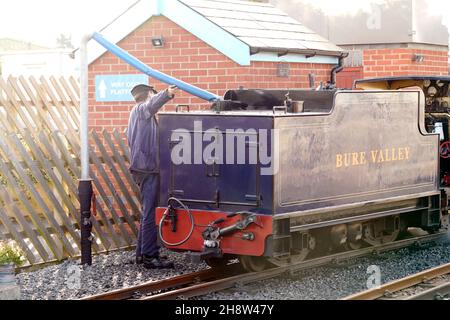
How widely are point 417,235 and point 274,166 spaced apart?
12.4 ft

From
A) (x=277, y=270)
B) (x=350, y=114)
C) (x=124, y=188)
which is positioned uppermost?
(x=350, y=114)

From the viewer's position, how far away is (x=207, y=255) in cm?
928

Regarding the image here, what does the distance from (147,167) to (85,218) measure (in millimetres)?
929

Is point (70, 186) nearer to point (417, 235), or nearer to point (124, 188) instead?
point (124, 188)

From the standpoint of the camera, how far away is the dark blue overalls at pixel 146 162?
391 inches

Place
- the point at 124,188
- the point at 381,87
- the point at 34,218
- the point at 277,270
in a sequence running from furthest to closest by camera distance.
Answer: the point at 381,87
the point at 124,188
the point at 34,218
the point at 277,270

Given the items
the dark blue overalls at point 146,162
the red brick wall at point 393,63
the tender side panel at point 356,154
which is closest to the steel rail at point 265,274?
the tender side panel at point 356,154

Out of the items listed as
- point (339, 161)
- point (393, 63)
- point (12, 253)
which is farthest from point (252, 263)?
point (393, 63)

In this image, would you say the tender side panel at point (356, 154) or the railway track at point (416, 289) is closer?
the railway track at point (416, 289)

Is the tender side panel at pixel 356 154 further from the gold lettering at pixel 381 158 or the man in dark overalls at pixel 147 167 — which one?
the man in dark overalls at pixel 147 167

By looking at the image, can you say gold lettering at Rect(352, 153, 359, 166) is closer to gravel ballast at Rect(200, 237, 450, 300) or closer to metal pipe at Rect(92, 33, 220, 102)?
gravel ballast at Rect(200, 237, 450, 300)

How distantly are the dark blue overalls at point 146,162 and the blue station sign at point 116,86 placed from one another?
261 centimetres

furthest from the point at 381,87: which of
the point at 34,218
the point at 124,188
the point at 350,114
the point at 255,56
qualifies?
the point at 34,218

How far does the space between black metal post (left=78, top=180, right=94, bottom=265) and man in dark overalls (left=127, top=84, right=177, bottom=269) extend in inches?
22.1
